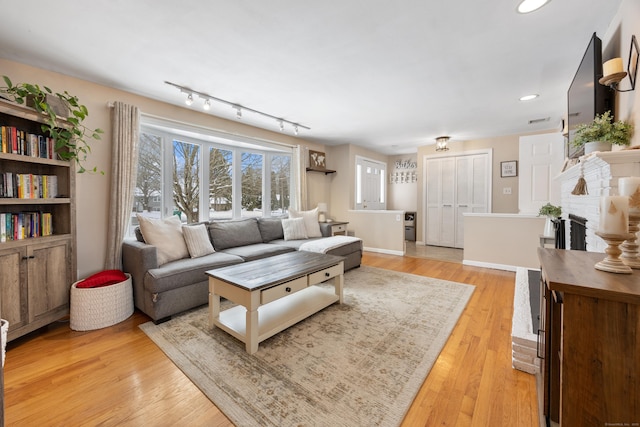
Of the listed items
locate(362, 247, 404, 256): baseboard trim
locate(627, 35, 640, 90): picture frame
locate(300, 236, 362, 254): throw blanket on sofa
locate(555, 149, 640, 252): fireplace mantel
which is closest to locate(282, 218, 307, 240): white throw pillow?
locate(300, 236, 362, 254): throw blanket on sofa

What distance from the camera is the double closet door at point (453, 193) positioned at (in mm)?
5270

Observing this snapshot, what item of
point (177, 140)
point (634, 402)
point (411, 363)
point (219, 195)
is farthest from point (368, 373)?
point (177, 140)

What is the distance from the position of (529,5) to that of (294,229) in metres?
3.45

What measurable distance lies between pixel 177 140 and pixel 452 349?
3.97m

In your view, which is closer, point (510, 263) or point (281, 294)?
point (281, 294)

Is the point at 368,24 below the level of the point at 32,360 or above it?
above

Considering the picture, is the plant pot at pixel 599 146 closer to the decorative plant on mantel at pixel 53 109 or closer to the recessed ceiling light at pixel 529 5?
the recessed ceiling light at pixel 529 5

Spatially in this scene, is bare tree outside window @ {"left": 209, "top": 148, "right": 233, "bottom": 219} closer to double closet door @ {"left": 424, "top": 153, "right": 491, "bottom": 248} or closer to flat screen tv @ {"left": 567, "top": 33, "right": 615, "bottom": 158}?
flat screen tv @ {"left": 567, "top": 33, "right": 615, "bottom": 158}

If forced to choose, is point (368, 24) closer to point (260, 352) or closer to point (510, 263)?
point (260, 352)

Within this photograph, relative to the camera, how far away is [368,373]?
1.65m

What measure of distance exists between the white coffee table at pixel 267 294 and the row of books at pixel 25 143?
171cm

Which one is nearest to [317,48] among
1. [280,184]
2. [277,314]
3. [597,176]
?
[597,176]

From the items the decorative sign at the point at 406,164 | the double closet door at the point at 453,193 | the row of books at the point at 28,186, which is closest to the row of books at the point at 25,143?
the row of books at the point at 28,186

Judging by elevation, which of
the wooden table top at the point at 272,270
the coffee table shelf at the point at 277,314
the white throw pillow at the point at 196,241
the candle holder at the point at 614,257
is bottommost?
the coffee table shelf at the point at 277,314
